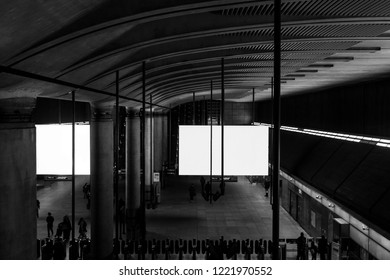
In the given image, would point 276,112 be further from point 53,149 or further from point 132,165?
point 132,165

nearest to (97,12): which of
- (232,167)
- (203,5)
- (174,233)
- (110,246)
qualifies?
(203,5)

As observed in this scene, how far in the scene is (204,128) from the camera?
48.0ft

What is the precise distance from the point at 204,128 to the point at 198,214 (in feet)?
44.6

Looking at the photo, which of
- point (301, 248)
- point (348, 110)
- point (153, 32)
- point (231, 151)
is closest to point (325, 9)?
point (153, 32)

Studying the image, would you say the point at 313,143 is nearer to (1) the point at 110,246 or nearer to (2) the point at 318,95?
(2) the point at 318,95

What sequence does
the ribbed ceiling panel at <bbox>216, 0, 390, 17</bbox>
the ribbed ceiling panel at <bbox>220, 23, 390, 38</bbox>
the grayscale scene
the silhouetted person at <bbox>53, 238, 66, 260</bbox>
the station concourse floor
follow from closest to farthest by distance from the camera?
the grayscale scene
the ribbed ceiling panel at <bbox>216, 0, 390, 17</bbox>
the ribbed ceiling panel at <bbox>220, 23, 390, 38</bbox>
the silhouetted person at <bbox>53, 238, 66, 260</bbox>
the station concourse floor

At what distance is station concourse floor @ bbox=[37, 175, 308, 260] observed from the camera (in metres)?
22.7

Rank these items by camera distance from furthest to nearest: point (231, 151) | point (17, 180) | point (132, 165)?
1. point (132, 165)
2. point (231, 151)
3. point (17, 180)

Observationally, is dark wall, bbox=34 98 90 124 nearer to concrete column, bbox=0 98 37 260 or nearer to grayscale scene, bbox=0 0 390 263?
grayscale scene, bbox=0 0 390 263

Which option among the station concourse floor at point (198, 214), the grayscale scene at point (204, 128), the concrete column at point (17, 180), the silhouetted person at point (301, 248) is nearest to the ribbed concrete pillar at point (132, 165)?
the grayscale scene at point (204, 128)

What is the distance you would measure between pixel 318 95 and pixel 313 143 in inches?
134

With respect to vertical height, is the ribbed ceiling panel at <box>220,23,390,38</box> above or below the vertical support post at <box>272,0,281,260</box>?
above

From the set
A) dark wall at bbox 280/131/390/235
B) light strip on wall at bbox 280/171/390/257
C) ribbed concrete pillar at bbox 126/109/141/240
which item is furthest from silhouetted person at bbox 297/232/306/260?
ribbed concrete pillar at bbox 126/109/141/240

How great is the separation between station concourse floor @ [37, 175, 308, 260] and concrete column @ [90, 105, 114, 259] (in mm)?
3867
